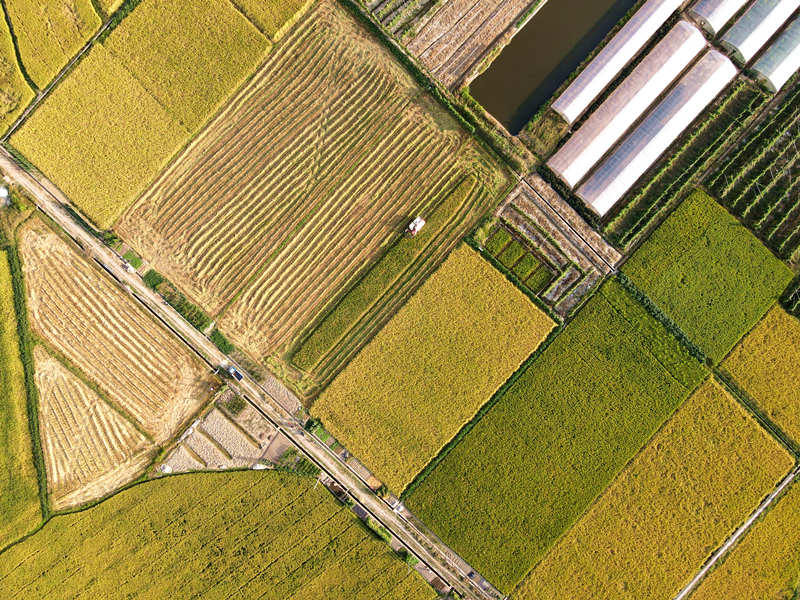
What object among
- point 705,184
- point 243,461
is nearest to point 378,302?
point 243,461

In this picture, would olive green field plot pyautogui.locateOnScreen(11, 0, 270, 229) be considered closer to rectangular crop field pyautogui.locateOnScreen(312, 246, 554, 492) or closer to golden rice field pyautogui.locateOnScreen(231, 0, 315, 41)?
golden rice field pyautogui.locateOnScreen(231, 0, 315, 41)

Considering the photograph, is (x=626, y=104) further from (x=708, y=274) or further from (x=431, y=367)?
(x=431, y=367)

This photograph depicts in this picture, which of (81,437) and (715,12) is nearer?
(81,437)

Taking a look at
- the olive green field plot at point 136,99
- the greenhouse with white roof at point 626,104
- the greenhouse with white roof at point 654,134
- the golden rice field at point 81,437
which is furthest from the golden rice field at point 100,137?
the greenhouse with white roof at point 654,134

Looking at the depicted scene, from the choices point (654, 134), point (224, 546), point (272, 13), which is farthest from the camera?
point (272, 13)

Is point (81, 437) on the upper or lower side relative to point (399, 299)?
A: lower

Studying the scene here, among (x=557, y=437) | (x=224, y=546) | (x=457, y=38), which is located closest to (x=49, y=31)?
(x=457, y=38)
